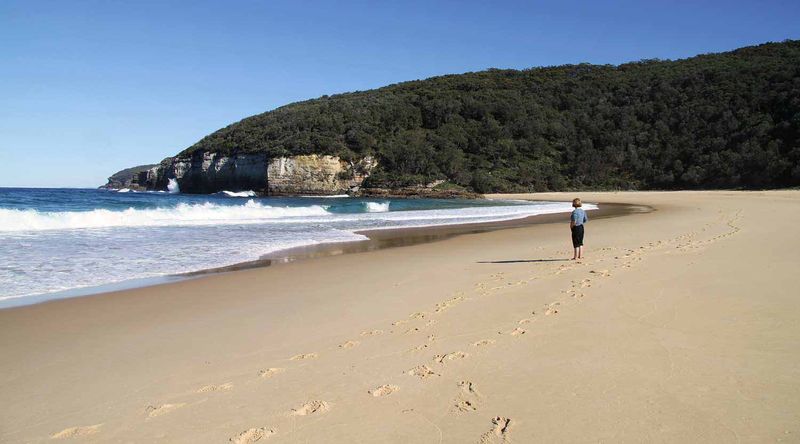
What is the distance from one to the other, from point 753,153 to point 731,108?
492 inches

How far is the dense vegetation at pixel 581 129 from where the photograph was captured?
2319 inches

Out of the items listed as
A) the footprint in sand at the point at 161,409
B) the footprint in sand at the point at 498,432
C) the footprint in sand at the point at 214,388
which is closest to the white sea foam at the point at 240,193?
the footprint in sand at the point at 214,388

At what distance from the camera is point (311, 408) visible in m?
3.47

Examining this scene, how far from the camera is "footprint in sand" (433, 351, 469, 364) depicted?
432 cm

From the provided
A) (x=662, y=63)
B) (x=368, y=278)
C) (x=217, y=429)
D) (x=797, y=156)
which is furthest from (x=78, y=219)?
(x=662, y=63)

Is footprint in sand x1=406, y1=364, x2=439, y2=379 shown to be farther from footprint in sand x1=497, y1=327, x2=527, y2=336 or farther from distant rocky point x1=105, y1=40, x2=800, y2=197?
distant rocky point x1=105, y1=40, x2=800, y2=197

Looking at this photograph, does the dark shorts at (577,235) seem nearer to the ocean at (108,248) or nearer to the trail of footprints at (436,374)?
the trail of footprints at (436,374)

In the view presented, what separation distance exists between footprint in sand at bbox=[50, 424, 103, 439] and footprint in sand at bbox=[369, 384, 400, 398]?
188cm

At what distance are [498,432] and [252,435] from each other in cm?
155

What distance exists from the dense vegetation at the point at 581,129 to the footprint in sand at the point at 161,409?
61.7 metres

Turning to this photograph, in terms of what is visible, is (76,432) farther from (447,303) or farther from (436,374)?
(447,303)

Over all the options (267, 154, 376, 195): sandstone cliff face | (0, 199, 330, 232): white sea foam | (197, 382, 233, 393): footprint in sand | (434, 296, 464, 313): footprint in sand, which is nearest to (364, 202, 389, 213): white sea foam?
(0, 199, 330, 232): white sea foam

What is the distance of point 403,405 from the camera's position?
3.48 meters

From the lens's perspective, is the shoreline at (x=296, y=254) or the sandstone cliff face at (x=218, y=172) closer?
the shoreline at (x=296, y=254)
